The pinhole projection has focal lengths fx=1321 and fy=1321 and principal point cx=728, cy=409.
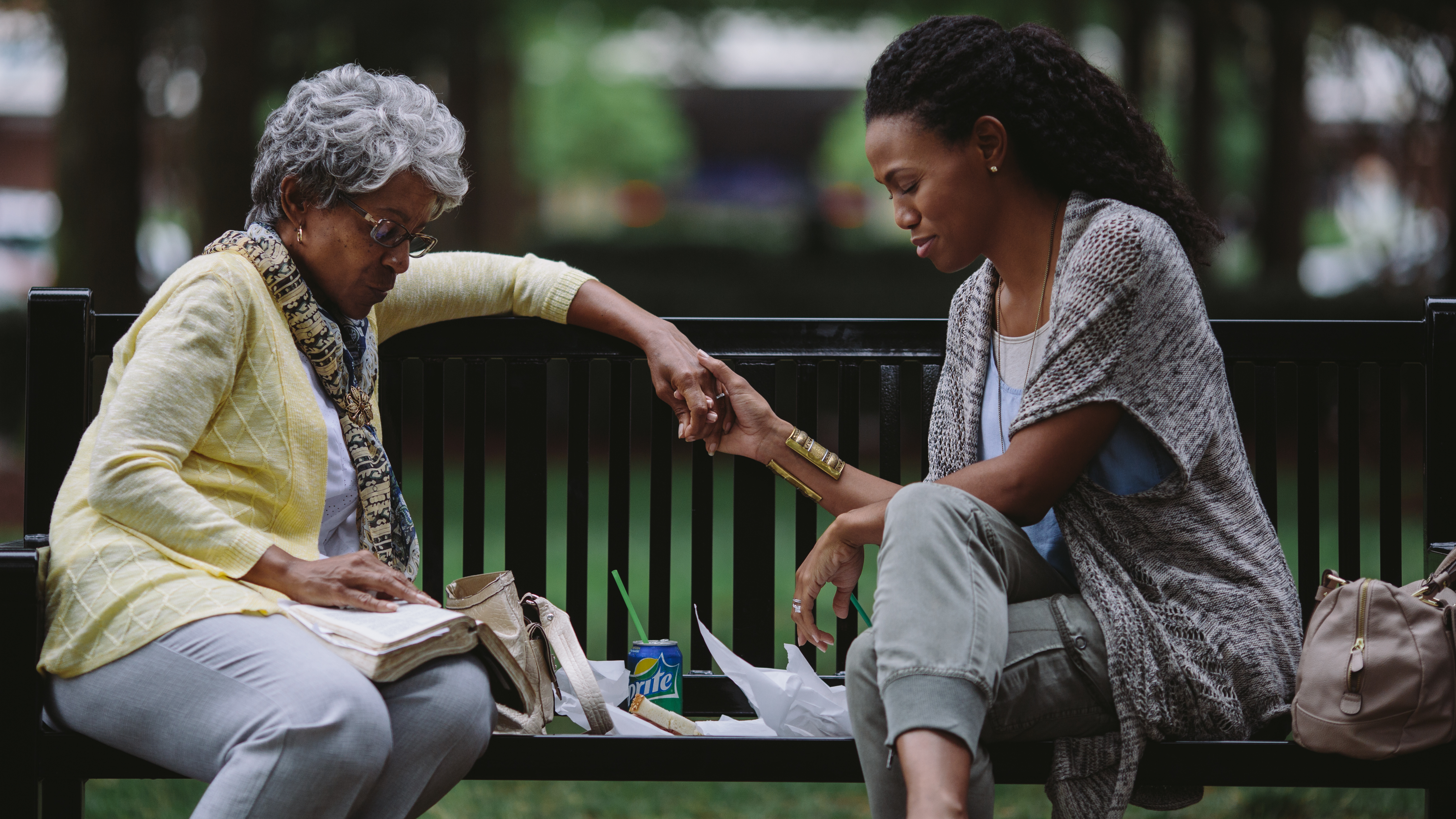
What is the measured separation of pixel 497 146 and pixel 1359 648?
16.2 metres

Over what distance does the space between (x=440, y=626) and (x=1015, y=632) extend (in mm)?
1037

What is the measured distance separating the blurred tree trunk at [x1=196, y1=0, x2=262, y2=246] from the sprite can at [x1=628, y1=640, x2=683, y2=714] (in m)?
6.74

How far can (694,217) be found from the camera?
27969 mm

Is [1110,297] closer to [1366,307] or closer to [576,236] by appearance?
[1366,307]

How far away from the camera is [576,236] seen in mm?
14656

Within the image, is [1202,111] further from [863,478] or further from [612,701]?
[612,701]

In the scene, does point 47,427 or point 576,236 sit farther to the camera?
point 576,236

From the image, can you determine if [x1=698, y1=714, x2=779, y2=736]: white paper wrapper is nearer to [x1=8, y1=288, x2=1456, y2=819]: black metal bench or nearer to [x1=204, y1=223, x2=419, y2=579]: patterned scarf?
[x1=8, y1=288, x2=1456, y2=819]: black metal bench

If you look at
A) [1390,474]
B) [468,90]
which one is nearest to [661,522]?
[1390,474]

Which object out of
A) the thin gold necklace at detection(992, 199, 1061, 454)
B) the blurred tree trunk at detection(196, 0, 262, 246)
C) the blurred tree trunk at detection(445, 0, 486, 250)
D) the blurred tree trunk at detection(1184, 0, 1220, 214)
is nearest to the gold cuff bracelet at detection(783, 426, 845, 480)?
the thin gold necklace at detection(992, 199, 1061, 454)

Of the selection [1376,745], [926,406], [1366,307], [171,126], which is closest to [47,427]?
[926,406]

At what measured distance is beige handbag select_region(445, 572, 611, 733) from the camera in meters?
2.57

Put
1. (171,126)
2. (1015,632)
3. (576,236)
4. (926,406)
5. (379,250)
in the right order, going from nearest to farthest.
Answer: (1015,632)
(379,250)
(926,406)
(576,236)
(171,126)

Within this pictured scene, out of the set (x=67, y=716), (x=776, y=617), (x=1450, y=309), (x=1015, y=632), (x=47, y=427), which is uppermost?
(x=1450, y=309)
